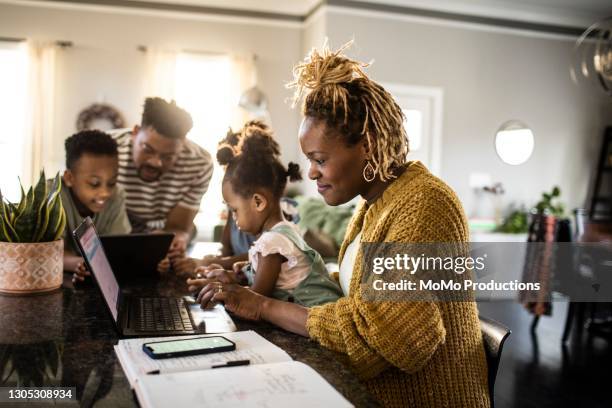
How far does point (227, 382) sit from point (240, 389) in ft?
0.11

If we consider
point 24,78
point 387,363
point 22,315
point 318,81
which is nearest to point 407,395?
point 387,363

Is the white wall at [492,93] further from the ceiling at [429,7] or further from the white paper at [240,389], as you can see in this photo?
the white paper at [240,389]

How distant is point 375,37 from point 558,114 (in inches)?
103

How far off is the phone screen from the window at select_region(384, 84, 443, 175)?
539 cm

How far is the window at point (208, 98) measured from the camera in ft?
20.5

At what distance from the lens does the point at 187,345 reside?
1.00 meters

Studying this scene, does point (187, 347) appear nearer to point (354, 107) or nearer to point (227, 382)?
point (227, 382)

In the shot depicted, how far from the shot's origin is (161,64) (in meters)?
6.13

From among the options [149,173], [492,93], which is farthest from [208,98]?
[149,173]

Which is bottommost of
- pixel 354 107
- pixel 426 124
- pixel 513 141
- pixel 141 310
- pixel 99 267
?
pixel 141 310

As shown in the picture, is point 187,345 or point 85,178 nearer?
point 187,345

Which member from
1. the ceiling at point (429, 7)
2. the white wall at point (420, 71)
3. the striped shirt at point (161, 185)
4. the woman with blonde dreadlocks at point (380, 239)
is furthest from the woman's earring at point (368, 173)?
the ceiling at point (429, 7)

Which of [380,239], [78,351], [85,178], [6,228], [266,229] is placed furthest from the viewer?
[85,178]

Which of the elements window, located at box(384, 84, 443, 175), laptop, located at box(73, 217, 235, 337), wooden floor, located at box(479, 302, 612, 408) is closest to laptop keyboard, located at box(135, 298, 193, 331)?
laptop, located at box(73, 217, 235, 337)
